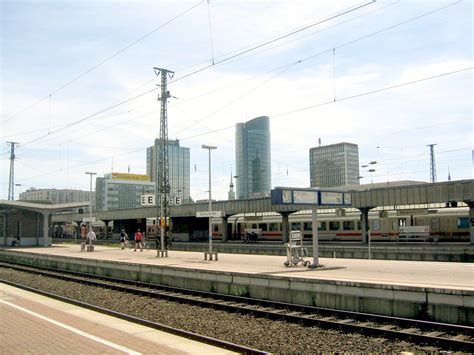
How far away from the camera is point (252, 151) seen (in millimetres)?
51844

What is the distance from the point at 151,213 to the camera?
56281 mm

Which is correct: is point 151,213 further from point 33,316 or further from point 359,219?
point 33,316

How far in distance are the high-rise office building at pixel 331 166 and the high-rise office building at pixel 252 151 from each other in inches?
543

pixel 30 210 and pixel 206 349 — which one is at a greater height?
pixel 30 210

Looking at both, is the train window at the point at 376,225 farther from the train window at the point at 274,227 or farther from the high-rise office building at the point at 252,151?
the high-rise office building at the point at 252,151

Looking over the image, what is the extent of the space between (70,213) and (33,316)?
68.3 meters

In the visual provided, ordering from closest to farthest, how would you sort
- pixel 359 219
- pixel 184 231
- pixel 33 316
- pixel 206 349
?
pixel 206 349, pixel 33 316, pixel 359 219, pixel 184 231

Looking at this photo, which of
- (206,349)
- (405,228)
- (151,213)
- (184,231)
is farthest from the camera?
(184,231)

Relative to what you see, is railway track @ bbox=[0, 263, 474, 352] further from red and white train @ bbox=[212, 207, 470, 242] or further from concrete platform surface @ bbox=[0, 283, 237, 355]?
red and white train @ bbox=[212, 207, 470, 242]

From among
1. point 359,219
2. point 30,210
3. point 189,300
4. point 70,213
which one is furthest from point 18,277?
point 70,213

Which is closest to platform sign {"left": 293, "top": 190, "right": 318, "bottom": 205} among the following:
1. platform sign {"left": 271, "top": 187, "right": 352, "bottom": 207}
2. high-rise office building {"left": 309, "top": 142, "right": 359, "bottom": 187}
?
platform sign {"left": 271, "top": 187, "right": 352, "bottom": 207}

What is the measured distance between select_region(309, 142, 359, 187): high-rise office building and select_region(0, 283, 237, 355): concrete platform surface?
191ft

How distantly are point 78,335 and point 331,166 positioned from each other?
64.6 meters

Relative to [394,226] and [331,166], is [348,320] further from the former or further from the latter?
[331,166]
